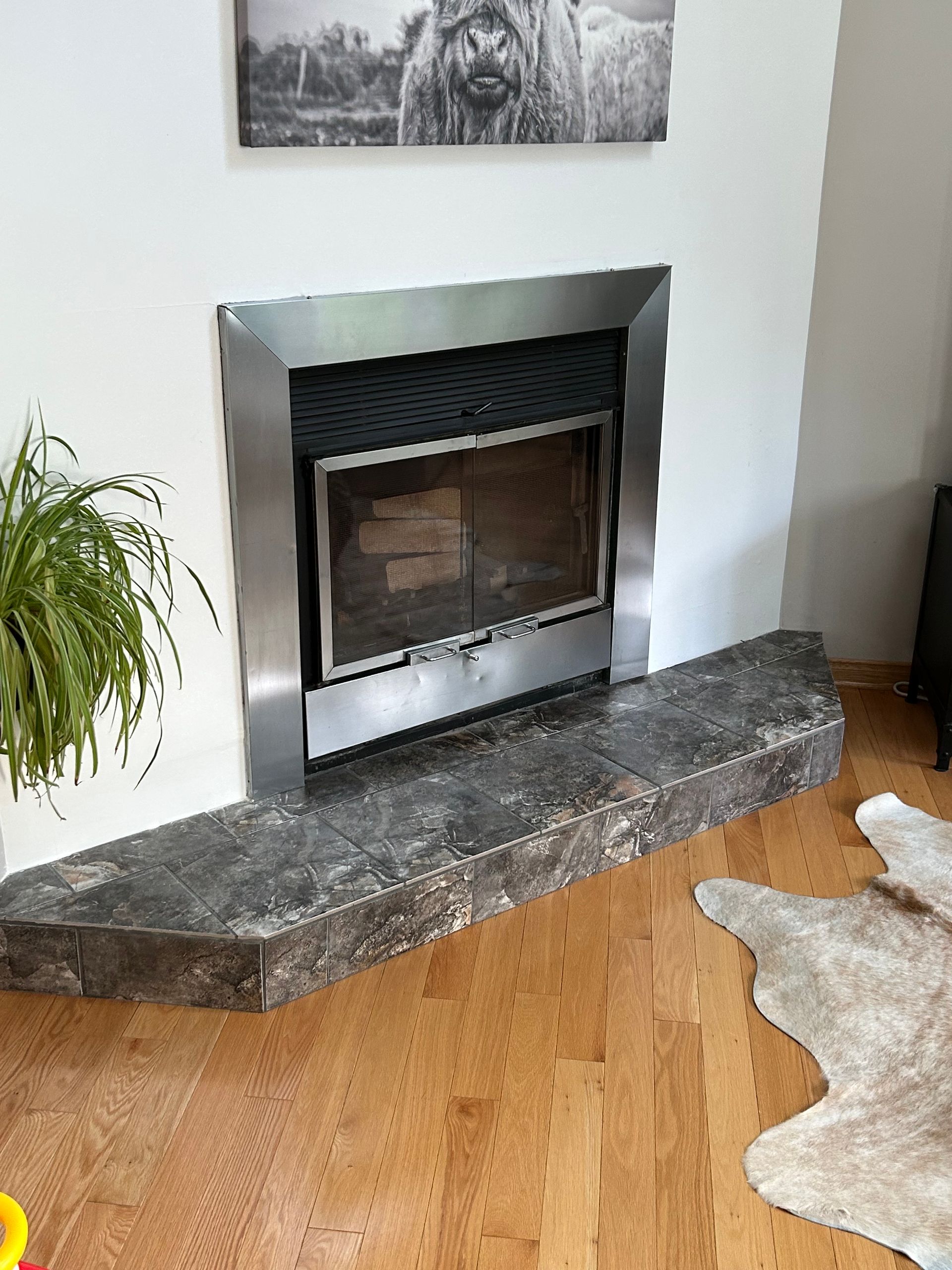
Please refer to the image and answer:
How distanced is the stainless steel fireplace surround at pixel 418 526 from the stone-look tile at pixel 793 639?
47 centimetres

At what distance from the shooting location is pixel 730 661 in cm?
318

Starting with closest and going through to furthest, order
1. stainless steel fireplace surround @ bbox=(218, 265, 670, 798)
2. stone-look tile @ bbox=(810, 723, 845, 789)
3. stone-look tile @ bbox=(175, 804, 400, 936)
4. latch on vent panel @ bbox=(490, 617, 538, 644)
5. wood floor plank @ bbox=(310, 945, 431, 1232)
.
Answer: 1. wood floor plank @ bbox=(310, 945, 431, 1232)
2. stone-look tile @ bbox=(175, 804, 400, 936)
3. stainless steel fireplace surround @ bbox=(218, 265, 670, 798)
4. latch on vent panel @ bbox=(490, 617, 538, 644)
5. stone-look tile @ bbox=(810, 723, 845, 789)

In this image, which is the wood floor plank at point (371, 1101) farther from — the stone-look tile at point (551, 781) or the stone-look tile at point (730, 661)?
the stone-look tile at point (730, 661)

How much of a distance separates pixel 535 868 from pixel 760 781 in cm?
65

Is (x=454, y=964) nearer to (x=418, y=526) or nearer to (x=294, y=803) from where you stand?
(x=294, y=803)

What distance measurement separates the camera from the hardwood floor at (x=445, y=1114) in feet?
5.62

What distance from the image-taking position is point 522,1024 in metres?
2.13

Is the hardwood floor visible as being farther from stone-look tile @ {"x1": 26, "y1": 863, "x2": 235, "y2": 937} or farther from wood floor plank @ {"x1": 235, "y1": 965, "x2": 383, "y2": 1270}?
stone-look tile @ {"x1": 26, "y1": 863, "x2": 235, "y2": 937}

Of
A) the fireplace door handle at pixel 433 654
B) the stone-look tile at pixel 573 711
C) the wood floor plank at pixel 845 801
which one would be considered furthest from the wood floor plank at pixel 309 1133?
the wood floor plank at pixel 845 801

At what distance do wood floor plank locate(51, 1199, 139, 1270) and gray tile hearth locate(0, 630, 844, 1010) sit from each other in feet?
1.45

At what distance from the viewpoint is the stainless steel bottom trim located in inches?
101

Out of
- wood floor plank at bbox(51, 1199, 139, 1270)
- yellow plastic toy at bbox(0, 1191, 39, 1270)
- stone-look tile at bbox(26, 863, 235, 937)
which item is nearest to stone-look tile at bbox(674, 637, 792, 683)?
stone-look tile at bbox(26, 863, 235, 937)

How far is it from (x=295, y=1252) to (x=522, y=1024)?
1.89 feet

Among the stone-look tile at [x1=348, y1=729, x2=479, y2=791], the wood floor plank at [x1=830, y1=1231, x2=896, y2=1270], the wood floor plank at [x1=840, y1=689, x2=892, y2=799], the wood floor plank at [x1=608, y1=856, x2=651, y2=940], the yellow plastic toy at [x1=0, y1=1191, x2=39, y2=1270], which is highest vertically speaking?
the yellow plastic toy at [x1=0, y1=1191, x2=39, y2=1270]
